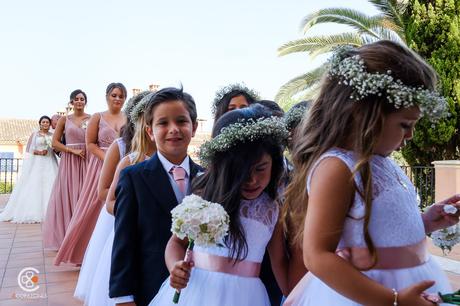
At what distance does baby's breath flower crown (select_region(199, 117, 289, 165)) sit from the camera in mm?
1976

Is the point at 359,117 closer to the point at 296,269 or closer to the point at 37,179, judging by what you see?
the point at 296,269

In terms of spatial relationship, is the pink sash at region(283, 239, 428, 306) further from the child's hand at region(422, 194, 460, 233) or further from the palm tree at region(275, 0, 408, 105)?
the palm tree at region(275, 0, 408, 105)

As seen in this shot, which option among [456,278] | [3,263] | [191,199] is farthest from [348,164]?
[3,263]

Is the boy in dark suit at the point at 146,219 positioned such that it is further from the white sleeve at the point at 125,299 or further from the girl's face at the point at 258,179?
the girl's face at the point at 258,179

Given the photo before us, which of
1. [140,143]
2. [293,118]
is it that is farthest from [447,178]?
[140,143]

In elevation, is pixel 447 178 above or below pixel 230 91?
below

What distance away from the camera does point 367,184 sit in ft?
4.64

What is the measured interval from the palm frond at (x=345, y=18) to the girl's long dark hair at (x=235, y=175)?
11.2 metres

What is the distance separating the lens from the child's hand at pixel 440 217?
1772 millimetres

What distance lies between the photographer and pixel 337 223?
136 centimetres

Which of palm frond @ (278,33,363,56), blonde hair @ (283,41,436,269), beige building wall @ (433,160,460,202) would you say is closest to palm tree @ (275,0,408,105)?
palm frond @ (278,33,363,56)

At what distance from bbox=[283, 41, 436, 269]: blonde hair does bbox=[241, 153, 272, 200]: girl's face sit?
0.38 metres

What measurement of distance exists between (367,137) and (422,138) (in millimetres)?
11222

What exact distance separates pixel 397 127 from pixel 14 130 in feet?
142
